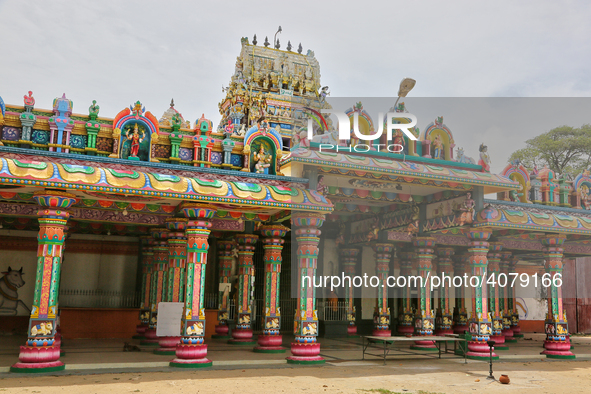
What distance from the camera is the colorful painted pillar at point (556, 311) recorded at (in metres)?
13.8

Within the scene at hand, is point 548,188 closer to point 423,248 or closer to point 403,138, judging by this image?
point 423,248

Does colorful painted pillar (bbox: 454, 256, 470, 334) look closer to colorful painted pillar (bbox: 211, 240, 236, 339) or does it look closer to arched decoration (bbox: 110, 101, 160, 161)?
colorful painted pillar (bbox: 211, 240, 236, 339)

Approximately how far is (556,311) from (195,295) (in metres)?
9.31

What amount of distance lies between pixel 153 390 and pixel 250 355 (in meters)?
4.41

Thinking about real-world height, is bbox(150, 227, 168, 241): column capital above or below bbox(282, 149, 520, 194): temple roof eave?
below

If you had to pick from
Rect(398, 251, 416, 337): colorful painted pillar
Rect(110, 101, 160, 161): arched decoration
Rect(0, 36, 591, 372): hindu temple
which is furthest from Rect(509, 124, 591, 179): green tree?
Rect(110, 101, 160, 161): arched decoration

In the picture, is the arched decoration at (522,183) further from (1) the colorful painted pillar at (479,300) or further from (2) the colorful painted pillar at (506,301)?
(2) the colorful painted pillar at (506,301)

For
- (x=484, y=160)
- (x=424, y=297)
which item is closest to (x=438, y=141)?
(x=484, y=160)

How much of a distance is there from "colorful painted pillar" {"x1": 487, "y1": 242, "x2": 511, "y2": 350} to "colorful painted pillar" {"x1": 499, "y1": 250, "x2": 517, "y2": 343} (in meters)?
1.58

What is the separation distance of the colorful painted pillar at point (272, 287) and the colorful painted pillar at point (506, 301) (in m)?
9.92

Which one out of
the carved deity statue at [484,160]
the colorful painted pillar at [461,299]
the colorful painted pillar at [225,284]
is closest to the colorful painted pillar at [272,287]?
the colorful painted pillar at [225,284]

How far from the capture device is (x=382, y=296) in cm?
1688

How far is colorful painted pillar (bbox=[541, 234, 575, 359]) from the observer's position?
543 inches

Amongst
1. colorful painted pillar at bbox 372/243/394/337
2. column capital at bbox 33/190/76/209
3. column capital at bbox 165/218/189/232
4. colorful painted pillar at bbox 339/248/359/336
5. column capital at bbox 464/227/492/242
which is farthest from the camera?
colorful painted pillar at bbox 339/248/359/336
